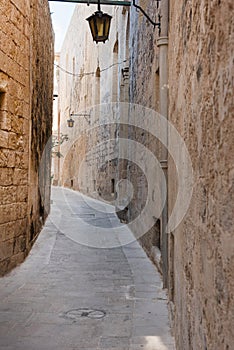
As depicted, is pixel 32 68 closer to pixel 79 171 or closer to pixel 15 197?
pixel 15 197

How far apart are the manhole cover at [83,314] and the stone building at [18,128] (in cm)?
174

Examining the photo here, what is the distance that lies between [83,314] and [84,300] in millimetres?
440

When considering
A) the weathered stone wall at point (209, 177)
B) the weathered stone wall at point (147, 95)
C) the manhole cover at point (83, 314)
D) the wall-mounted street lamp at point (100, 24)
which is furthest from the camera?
the wall-mounted street lamp at point (100, 24)

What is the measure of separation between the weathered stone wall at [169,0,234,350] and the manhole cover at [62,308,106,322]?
1312mm

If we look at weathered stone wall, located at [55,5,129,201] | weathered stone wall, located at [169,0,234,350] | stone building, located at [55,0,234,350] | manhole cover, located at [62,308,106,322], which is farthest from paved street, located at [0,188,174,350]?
weathered stone wall, located at [55,5,129,201]

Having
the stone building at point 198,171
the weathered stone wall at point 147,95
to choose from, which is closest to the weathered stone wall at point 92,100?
the weathered stone wall at point 147,95

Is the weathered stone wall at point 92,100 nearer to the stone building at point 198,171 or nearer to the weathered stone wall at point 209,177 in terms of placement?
the stone building at point 198,171

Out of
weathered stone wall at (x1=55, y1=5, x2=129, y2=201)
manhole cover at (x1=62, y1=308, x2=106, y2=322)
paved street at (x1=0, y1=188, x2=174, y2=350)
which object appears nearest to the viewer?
Result: paved street at (x1=0, y1=188, x2=174, y2=350)

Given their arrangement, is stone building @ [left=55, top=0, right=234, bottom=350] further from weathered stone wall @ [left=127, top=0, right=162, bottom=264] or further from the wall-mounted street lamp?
the wall-mounted street lamp

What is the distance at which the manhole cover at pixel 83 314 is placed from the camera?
3.73 m

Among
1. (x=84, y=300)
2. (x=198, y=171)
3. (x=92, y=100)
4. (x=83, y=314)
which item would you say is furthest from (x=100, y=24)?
(x=92, y=100)

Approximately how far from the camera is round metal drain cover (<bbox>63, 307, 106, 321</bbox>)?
3.73m

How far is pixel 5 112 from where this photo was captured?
208 inches

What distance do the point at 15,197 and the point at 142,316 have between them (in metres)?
2.70
